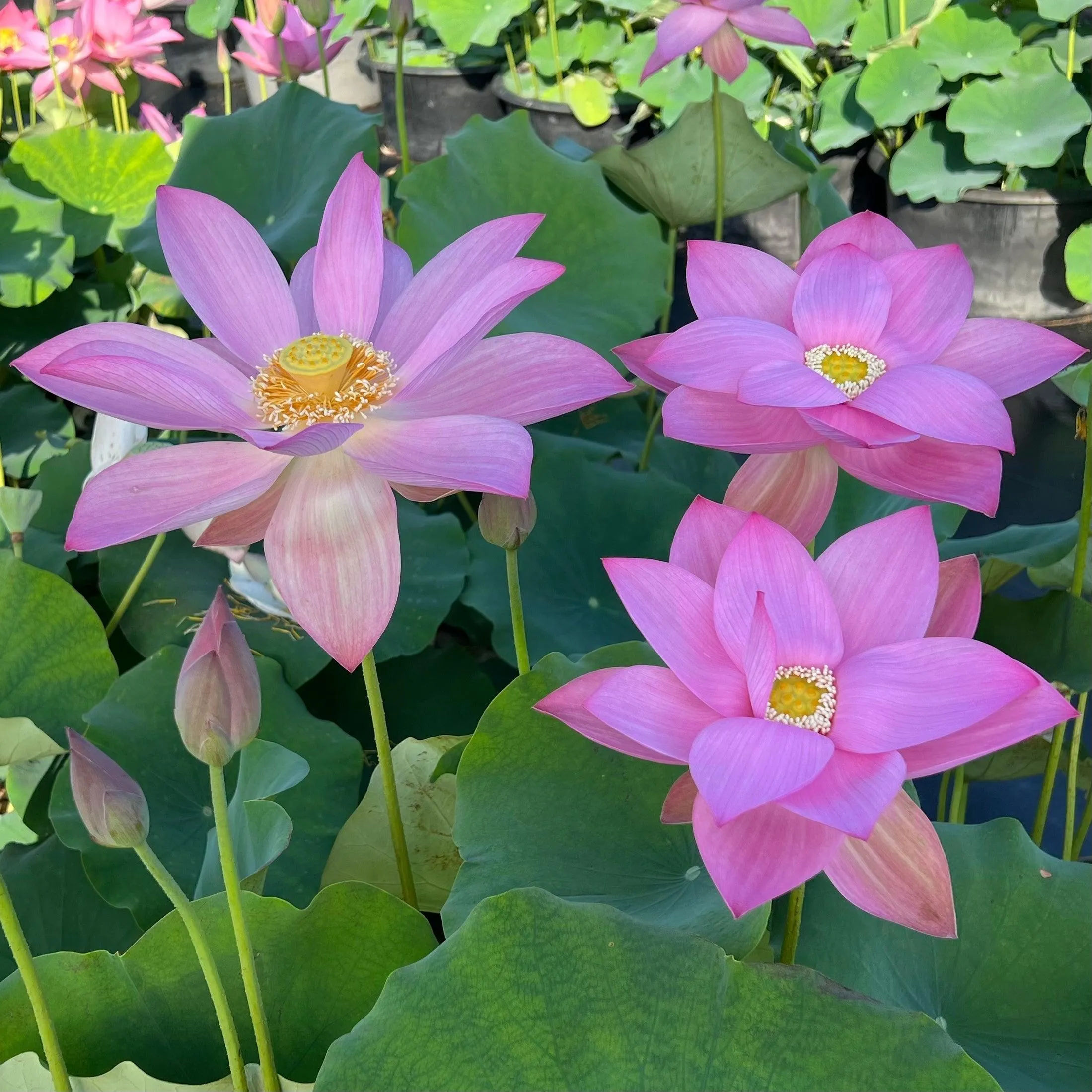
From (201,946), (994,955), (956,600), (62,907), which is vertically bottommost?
(62,907)

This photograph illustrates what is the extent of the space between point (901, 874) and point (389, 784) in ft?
0.92

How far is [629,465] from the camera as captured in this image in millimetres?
1487

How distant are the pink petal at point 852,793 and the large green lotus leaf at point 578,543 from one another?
617 millimetres

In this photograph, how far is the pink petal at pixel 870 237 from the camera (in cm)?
56

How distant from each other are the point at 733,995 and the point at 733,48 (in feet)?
2.80

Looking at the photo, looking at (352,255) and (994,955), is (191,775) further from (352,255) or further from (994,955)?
(994,955)

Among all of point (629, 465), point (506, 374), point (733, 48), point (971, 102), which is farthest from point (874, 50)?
point (506, 374)

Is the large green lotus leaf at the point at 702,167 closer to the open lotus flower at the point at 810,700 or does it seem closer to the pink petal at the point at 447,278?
the pink petal at the point at 447,278

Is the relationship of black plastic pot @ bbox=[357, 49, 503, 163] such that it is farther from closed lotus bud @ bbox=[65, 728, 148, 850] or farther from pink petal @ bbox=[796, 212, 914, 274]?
closed lotus bud @ bbox=[65, 728, 148, 850]

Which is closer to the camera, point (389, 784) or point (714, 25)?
point (389, 784)

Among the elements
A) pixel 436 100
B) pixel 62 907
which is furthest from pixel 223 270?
pixel 436 100

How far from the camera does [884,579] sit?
1.50ft

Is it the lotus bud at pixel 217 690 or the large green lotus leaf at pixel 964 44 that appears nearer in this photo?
the lotus bud at pixel 217 690

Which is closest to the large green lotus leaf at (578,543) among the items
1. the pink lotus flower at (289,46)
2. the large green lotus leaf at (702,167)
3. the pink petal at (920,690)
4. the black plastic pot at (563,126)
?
the large green lotus leaf at (702,167)
